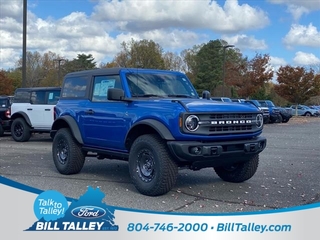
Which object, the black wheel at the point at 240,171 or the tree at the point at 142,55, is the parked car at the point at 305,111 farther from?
the black wheel at the point at 240,171

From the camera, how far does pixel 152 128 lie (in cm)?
702

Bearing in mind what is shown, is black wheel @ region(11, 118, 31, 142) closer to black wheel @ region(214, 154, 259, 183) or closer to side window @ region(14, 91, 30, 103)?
side window @ region(14, 91, 30, 103)

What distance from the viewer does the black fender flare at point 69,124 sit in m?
8.59

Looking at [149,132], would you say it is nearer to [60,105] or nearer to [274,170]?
[60,105]

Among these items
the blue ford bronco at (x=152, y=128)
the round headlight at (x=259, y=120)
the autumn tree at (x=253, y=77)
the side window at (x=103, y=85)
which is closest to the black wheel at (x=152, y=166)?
the blue ford bronco at (x=152, y=128)

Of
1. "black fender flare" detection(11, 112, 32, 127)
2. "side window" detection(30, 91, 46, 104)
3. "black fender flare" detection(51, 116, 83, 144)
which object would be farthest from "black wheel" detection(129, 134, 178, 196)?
"black fender flare" detection(11, 112, 32, 127)

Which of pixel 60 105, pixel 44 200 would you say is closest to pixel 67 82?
pixel 60 105

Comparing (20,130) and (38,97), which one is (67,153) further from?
(20,130)

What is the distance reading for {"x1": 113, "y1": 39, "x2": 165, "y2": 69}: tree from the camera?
141ft

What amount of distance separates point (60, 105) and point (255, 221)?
5.53m

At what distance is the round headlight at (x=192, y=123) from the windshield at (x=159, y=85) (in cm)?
146

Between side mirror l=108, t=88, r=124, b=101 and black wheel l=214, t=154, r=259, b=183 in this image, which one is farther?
black wheel l=214, t=154, r=259, b=183

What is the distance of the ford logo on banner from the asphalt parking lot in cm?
167

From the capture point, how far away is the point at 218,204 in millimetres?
6719
